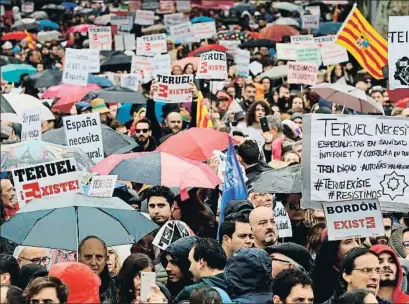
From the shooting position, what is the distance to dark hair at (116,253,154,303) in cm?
907

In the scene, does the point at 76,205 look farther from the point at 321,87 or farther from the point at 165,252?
the point at 321,87

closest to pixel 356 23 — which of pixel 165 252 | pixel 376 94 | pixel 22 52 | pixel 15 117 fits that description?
pixel 376 94

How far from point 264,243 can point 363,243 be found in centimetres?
78

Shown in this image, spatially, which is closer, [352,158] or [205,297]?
[205,297]

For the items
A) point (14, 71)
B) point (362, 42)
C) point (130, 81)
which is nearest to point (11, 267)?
point (362, 42)

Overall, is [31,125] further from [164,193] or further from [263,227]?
[263,227]

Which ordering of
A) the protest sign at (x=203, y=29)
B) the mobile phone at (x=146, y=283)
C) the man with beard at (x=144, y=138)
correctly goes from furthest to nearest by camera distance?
1. the protest sign at (x=203, y=29)
2. the man with beard at (x=144, y=138)
3. the mobile phone at (x=146, y=283)

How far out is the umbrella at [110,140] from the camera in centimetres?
1530

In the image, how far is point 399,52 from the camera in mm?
12383

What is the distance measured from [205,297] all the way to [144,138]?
25.7 ft

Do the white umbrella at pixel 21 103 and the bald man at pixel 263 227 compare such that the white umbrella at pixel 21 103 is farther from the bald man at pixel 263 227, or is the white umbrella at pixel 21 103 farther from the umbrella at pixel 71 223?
the bald man at pixel 263 227

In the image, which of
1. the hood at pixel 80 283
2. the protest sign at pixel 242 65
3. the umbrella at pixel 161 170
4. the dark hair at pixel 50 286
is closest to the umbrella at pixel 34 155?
the umbrella at pixel 161 170

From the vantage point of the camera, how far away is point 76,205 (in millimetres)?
10391

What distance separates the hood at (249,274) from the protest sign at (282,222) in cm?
264
